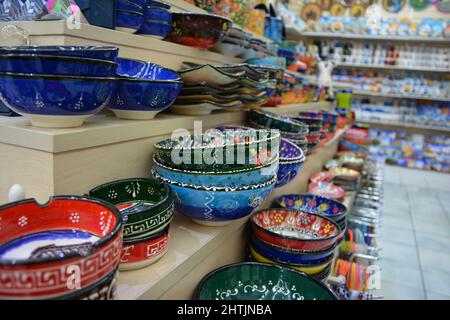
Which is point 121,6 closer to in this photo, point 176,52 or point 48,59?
point 176,52

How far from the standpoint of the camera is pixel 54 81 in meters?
0.59

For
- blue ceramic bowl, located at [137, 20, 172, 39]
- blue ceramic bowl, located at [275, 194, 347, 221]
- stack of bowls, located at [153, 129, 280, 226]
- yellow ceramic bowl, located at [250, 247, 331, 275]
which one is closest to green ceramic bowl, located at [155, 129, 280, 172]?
stack of bowls, located at [153, 129, 280, 226]

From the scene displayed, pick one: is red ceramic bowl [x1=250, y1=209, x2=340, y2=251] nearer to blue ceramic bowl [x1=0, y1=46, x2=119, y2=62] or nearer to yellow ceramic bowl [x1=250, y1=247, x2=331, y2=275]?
yellow ceramic bowl [x1=250, y1=247, x2=331, y2=275]

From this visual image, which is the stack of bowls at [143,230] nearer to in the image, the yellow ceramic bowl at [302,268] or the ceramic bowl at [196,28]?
the yellow ceramic bowl at [302,268]

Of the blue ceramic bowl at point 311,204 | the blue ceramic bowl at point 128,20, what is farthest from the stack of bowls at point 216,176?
the blue ceramic bowl at point 311,204

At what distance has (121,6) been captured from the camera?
88cm

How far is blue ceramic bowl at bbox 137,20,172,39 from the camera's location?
101cm

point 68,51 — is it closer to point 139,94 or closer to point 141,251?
point 139,94

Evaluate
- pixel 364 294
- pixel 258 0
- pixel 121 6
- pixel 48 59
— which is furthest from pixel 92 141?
pixel 258 0

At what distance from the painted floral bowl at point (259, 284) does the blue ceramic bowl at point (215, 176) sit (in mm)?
210

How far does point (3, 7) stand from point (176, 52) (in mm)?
460

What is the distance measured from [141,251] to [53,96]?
0.99ft

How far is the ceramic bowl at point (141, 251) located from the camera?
61 centimetres
